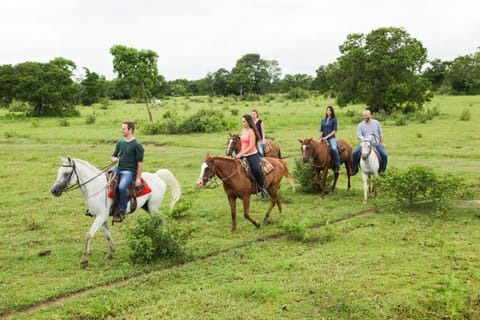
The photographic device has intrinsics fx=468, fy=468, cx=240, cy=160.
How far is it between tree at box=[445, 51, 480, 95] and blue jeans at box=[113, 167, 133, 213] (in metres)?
56.6

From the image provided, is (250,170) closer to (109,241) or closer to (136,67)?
(109,241)

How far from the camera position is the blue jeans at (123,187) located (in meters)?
8.20

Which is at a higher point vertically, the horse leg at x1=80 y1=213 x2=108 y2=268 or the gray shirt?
the gray shirt

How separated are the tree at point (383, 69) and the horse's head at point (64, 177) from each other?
84.9 feet

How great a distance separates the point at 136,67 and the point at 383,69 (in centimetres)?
1730

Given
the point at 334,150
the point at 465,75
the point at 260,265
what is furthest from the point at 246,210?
the point at 465,75

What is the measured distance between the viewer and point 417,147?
2077 cm

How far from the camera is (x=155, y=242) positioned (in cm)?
805

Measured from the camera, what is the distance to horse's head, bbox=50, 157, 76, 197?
309 inches

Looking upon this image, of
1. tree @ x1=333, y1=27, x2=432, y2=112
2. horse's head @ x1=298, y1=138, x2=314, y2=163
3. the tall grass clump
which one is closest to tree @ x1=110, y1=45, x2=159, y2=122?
tree @ x1=333, y1=27, x2=432, y2=112

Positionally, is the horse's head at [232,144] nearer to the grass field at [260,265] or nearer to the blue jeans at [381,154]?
the grass field at [260,265]

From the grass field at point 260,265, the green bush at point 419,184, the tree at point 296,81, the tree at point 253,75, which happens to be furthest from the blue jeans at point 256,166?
the tree at point 296,81

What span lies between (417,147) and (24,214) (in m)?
16.1

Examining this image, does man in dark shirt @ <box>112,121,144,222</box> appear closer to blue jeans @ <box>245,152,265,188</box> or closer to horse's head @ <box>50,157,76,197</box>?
horse's head @ <box>50,157,76,197</box>
